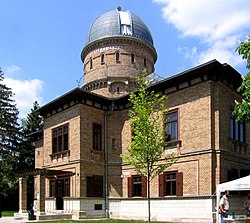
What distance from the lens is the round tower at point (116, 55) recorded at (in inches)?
1182

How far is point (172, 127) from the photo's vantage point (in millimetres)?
21203

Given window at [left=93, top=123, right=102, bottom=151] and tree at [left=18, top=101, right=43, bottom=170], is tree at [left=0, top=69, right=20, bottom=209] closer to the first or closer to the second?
tree at [left=18, top=101, right=43, bottom=170]

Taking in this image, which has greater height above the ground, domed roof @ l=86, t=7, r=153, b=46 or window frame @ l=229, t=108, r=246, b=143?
domed roof @ l=86, t=7, r=153, b=46

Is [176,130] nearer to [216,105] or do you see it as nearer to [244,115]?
[216,105]

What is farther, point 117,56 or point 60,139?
point 117,56

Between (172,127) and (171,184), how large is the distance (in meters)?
3.30

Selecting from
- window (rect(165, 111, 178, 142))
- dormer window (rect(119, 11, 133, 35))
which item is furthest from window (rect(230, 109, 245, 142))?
dormer window (rect(119, 11, 133, 35))

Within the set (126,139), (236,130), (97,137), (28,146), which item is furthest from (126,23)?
(28,146)

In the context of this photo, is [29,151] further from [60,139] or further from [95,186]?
[95,186]

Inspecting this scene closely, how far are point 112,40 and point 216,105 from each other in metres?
14.4

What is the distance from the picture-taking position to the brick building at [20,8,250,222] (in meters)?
19.3

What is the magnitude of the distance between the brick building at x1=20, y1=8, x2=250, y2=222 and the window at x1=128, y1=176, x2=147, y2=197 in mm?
61

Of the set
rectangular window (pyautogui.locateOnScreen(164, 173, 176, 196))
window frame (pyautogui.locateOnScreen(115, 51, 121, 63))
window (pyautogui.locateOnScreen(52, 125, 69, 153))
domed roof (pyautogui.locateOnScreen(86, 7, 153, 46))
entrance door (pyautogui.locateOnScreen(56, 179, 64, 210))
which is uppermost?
domed roof (pyautogui.locateOnScreen(86, 7, 153, 46))

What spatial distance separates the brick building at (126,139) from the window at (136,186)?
0.20ft
